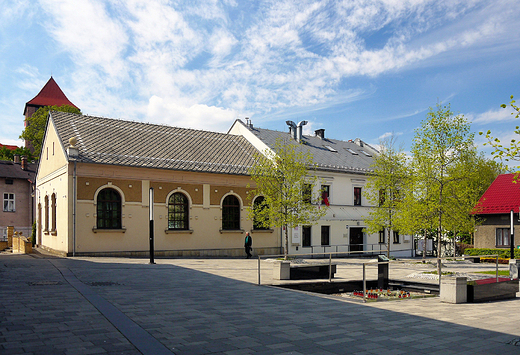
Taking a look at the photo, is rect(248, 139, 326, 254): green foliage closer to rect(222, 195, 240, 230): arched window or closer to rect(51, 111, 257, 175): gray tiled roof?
rect(222, 195, 240, 230): arched window

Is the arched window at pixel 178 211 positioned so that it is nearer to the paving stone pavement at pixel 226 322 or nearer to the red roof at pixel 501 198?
the paving stone pavement at pixel 226 322

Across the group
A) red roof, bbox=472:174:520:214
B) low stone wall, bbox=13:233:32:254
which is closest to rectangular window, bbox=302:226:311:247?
red roof, bbox=472:174:520:214

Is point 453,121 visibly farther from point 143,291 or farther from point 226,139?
point 226,139

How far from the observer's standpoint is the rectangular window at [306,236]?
34500 mm

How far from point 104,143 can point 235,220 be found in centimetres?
1005

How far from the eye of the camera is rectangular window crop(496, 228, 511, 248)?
1331 inches

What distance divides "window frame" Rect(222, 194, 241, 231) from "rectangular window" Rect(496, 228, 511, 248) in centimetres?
2020

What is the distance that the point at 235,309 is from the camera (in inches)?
380

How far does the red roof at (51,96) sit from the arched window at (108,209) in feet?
215

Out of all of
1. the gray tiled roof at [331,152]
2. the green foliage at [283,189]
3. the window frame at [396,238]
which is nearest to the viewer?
the green foliage at [283,189]

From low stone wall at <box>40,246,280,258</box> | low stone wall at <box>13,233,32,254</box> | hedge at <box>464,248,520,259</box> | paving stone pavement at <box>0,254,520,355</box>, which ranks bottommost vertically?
hedge at <box>464,248,520,259</box>

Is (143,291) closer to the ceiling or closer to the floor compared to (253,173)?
closer to the floor

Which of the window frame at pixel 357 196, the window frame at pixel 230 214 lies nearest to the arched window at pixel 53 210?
the window frame at pixel 230 214

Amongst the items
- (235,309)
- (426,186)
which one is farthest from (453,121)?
(235,309)
